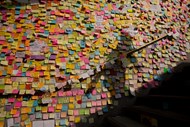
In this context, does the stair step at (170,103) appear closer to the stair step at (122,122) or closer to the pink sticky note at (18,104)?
the stair step at (122,122)

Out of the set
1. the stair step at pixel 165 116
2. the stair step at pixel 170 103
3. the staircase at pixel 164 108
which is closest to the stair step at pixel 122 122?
the staircase at pixel 164 108

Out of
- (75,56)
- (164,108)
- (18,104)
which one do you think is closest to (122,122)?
(164,108)

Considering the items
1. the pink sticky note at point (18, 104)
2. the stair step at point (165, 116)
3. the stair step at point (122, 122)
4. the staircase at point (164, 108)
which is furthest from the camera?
the pink sticky note at point (18, 104)

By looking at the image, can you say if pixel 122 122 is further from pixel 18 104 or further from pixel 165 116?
pixel 18 104

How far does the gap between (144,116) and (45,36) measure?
2.06 meters

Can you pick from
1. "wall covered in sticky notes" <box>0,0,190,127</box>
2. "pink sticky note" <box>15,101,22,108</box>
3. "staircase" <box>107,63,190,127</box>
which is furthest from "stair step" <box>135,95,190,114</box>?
"pink sticky note" <box>15,101,22,108</box>

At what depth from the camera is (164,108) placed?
9.80 feet

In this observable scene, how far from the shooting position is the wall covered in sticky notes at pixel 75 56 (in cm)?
330

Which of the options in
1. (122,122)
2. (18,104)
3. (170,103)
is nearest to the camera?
(170,103)

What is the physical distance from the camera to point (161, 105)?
121 inches

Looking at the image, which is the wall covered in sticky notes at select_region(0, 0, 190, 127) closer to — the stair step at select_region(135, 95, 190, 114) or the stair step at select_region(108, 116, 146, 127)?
the stair step at select_region(108, 116, 146, 127)

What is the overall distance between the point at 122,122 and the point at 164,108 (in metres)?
0.59

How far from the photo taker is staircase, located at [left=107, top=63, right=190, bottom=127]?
265 centimetres

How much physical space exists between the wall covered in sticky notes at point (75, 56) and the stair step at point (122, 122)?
9.9 inches
